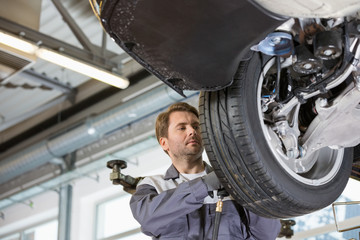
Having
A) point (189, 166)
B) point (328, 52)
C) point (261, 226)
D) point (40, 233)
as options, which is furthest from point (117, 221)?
point (328, 52)

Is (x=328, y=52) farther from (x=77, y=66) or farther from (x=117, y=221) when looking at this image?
(x=117, y=221)

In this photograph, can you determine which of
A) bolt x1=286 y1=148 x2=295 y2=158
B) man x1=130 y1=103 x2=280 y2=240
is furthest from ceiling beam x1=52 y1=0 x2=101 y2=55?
bolt x1=286 y1=148 x2=295 y2=158

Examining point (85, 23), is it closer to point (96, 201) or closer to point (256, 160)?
point (96, 201)

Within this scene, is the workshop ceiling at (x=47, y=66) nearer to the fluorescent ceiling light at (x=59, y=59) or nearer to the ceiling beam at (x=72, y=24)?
the ceiling beam at (x=72, y=24)

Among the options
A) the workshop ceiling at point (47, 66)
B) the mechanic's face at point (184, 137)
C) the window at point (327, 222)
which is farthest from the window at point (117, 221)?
the mechanic's face at point (184, 137)

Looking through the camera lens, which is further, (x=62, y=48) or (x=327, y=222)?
(x=62, y=48)

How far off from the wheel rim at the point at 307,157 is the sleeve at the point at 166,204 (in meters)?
0.34

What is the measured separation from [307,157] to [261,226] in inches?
14.6

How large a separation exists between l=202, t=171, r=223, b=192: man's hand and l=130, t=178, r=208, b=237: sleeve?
0.8 inches

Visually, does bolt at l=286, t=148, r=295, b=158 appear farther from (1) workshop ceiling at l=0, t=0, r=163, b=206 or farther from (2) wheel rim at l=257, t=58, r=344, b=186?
(1) workshop ceiling at l=0, t=0, r=163, b=206

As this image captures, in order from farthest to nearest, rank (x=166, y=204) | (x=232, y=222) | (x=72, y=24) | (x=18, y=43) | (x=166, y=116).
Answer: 1. (x=72, y=24)
2. (x=18, y=43)
3. (x=166, y=116)
4. (x=232, y=222)
5. (x=166, y=204)

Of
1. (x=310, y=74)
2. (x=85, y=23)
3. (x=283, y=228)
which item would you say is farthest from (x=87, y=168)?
(x=310, y=74)

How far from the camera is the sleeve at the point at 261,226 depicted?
2.36m

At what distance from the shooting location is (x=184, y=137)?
2.70 metres
